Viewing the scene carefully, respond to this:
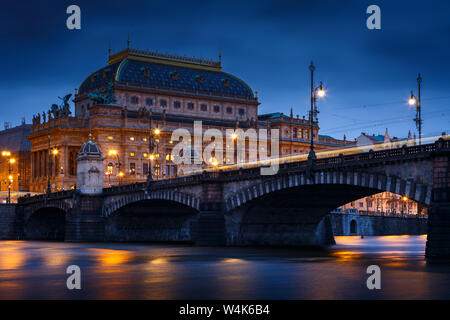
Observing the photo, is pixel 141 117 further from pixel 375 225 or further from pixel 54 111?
pixel 375 225

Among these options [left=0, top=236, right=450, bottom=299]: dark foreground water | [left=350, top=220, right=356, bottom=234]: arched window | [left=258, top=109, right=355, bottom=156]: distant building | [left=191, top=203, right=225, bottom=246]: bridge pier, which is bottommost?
[left=350, top=220, right=356, bottom=234]: arched window

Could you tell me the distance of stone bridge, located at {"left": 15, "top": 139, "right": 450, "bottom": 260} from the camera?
5584cm

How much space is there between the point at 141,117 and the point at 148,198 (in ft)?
248

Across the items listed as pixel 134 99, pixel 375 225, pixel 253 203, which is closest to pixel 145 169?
pixel 134 99

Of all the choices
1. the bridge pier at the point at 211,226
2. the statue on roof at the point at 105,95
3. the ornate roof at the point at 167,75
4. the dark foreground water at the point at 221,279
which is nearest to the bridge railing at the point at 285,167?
the bridge pier at the point at 211,226

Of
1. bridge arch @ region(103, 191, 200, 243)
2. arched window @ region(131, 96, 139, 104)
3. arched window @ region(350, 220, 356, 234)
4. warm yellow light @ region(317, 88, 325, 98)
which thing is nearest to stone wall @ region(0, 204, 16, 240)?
bridge arch @ region(103, 191, 200, 243)

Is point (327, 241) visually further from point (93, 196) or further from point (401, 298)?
point (401, 298)

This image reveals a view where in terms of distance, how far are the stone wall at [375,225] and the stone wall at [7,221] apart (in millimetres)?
54441

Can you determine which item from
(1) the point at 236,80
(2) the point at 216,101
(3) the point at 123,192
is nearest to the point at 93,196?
(3) the point at 123,192

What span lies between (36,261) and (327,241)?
42.4m

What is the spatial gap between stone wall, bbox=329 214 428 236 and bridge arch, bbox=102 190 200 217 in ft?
156

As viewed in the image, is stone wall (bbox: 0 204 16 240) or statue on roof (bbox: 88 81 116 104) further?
statue on roof (bbox: 88 81 116 104)

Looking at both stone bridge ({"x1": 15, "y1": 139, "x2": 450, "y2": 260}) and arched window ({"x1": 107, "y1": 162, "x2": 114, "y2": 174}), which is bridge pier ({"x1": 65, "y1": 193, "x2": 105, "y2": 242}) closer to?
stone bridge ({"x1": 15, "y1": 139, "x2": 450, "y2": 260})

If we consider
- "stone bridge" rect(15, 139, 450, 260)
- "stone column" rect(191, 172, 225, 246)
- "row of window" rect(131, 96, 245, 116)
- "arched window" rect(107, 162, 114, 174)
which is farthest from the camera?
"row of window" rect(131, 96, 245, 116)
